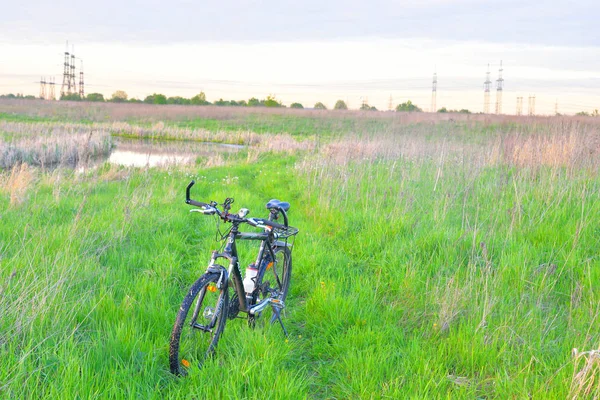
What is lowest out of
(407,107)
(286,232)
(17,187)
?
(17,187)

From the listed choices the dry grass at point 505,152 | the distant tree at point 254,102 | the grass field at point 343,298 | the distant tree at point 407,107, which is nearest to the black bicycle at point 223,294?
the grass field at point 343,298

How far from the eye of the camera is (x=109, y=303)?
4.00 m

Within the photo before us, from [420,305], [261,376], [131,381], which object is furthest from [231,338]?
[420,305]

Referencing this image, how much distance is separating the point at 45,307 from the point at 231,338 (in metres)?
1.54

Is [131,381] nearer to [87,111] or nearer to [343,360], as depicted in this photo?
[343,360]

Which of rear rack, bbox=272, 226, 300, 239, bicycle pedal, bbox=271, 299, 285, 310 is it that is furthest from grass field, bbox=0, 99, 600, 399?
rear rack, bbox=272, 226, 300, 239

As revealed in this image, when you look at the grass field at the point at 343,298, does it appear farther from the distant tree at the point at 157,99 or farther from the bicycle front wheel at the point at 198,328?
the distant tree at the point at 157,99

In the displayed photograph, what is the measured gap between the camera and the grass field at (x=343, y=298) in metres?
3.07

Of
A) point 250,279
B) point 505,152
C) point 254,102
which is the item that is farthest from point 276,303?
point 254,102

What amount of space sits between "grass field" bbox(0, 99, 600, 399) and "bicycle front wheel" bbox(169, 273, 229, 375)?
0.14 meters

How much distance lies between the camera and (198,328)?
129 inches

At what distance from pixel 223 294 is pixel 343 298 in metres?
1.50

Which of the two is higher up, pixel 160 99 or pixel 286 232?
pixel 160 99

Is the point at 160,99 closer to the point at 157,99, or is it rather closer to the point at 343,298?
the point at 157,99
